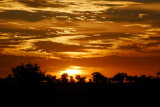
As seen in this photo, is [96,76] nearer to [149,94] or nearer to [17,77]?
[17,77]

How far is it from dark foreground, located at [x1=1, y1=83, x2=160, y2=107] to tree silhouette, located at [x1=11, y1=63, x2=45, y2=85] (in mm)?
5060

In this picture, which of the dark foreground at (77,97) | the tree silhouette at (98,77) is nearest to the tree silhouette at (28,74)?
the dark foreground at (77,97)

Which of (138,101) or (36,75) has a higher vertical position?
(36,75)

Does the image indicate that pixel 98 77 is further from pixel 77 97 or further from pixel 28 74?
pixel 77 97

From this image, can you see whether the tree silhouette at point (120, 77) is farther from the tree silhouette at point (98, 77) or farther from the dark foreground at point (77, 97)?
the dark foreground at point (77, 97)

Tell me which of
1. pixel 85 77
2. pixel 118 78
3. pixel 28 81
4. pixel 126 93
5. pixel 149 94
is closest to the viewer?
pixel 149 94

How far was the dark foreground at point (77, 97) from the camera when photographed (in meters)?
68.5

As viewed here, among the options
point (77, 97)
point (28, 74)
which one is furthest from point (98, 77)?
point (77, 97)

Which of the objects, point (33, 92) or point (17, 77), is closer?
point (33, 92)

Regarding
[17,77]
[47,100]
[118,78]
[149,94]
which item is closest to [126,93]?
[149,94]

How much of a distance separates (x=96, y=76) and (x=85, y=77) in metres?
15.9

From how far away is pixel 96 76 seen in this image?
170500 mm

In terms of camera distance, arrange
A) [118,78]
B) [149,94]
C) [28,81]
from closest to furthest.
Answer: [149,94]
[28,81]
[118,78]

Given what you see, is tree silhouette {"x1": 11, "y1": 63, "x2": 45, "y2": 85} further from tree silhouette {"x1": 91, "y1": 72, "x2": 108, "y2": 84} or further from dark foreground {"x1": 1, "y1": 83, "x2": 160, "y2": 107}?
tree silhouette {"x1": 91, "y1": 72, "x2": 108, "y2": 84}
